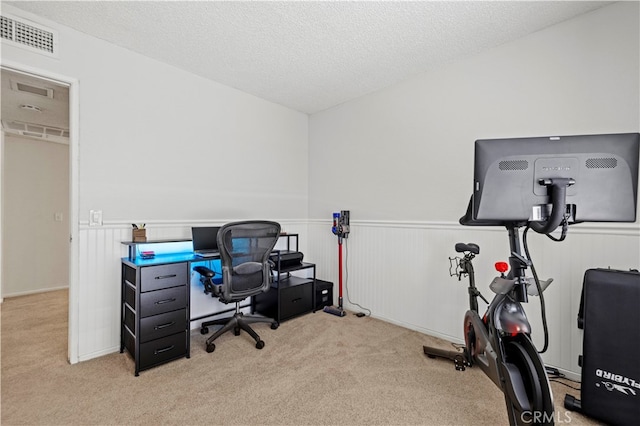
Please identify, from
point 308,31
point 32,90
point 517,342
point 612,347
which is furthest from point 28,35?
point 612,347

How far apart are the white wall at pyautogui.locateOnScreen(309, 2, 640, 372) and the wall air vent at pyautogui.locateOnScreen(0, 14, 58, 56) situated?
9.27 feet

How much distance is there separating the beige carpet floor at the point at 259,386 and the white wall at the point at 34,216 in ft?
6.11

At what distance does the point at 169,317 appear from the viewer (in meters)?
2.37

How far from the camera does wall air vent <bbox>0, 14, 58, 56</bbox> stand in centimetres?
212

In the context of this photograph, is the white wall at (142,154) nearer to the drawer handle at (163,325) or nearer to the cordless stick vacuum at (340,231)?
the drawer handle at (163,325)

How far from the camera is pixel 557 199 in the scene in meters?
1.31

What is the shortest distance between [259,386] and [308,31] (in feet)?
9.03

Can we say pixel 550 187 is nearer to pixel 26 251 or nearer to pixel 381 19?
pixel 381 19

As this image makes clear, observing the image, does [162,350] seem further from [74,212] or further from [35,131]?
[35,131]

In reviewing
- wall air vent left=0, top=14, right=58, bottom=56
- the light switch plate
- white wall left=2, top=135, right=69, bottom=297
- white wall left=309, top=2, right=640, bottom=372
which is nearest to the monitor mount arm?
white wall left=309, top=2, right=640, bottom=372

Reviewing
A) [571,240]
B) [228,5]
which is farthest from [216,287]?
[571,240]

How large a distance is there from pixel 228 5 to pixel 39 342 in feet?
10.9

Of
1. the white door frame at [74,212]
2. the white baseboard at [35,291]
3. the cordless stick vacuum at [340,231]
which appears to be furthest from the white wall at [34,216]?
the cordless stick vacuum at [340,231]

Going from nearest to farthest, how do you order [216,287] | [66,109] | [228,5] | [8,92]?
[228,5] < [216,287] < [8,92] < [66,109]
